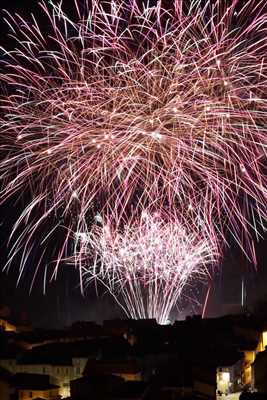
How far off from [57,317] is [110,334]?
5.45 meters

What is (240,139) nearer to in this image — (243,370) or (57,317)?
(243,370)

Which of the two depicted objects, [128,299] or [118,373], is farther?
[128,299]

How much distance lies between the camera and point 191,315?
2664 centimetres

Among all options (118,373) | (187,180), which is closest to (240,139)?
(187,180)

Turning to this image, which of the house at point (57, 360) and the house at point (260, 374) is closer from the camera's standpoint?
the house at point (260, 374)

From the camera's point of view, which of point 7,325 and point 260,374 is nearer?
point 260,374

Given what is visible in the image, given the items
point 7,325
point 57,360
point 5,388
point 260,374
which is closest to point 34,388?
point 5,388

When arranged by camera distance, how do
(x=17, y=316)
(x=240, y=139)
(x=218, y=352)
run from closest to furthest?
1. (x=240, y=139)
2. (x=218, y=352)
3. (x=17, y=316)

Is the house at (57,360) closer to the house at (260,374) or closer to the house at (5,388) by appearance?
the house at (5,388)

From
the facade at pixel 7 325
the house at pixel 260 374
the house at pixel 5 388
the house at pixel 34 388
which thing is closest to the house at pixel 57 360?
the house at pixel 34 388

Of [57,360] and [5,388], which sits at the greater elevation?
[57,360]

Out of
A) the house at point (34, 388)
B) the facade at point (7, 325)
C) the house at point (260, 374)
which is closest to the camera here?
the house at point (34, 388)

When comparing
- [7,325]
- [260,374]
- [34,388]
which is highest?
[7,325]

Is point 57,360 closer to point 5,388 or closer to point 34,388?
point 34,388
